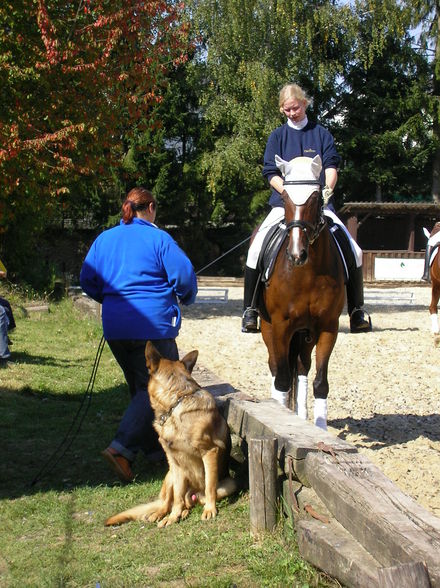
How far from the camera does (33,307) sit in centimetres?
1720

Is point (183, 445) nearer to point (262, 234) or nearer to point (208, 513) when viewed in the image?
point (208, 513)

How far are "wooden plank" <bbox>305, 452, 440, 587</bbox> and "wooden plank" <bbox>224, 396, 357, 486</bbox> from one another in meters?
0.10

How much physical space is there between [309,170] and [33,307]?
12.0 meters

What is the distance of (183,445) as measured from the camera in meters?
4.71

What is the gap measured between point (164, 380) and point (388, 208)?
3064 centimetres

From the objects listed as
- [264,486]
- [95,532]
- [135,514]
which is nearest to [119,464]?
[135,514]

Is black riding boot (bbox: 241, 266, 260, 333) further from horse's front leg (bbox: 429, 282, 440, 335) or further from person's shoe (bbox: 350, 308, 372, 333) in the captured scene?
horse's front leg (bbox: 429, 282, 440, 335)

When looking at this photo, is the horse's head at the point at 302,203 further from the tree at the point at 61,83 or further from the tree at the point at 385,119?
the tree at the point at 385,119

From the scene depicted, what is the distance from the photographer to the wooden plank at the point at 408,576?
2.78 meters

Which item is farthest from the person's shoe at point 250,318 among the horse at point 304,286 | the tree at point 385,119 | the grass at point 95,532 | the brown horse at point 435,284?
the tree at point 385,119

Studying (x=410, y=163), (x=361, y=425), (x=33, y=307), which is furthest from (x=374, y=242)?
(x=361, y=425)

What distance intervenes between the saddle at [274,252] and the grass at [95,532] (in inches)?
75.2

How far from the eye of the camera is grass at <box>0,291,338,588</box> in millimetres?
3818

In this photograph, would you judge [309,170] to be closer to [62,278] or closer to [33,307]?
[33,307]
